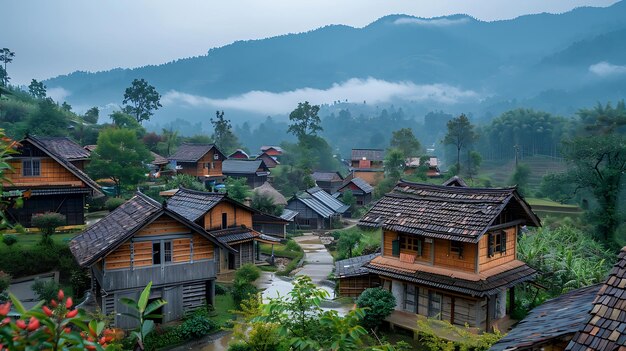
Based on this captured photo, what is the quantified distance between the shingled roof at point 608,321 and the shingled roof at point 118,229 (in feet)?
59.0

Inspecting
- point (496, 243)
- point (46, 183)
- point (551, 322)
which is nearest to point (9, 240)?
point (46, 183)

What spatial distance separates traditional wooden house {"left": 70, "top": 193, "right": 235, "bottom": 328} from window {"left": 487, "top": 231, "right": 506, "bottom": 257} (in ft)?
40.9

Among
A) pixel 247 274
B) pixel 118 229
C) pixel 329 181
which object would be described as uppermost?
pixel 118 229

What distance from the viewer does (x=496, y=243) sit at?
24859 mm

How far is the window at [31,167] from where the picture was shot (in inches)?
1286

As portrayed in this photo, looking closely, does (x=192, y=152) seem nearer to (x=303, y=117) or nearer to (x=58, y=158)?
(x=58, y=158)

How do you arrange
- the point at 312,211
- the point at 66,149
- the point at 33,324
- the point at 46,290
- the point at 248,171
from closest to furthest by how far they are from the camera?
the point at 33,324 → the point at 46,290 → the point at 66,149 → the point at 312,211 → the point at 248,171

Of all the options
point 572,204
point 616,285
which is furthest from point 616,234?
point 616,285

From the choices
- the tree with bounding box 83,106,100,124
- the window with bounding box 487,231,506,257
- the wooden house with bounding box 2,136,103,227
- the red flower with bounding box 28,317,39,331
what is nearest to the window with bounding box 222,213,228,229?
the wooden house with bounding box 2,136,103,227

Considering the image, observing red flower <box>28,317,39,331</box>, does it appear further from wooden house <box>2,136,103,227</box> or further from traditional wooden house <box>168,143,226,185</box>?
traditional wooden house <box>168,143,226,185</box>

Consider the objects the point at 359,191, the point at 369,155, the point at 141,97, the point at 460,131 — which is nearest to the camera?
the point at 359,191

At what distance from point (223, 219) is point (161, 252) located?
12788 millimetres

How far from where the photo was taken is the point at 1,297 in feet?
68.7

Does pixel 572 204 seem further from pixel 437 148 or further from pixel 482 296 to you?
pixel 437 148
